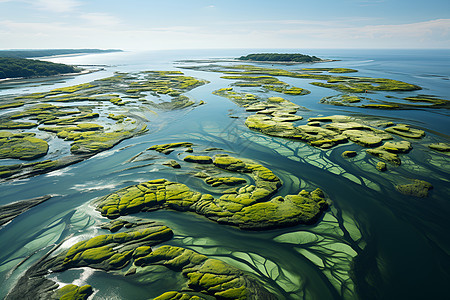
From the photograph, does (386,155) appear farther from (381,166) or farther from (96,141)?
(96,141)

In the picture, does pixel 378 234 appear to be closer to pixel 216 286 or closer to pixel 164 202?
pixel 216 286

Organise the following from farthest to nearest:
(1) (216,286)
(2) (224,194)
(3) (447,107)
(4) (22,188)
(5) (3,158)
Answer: (3) (447,107) → (5) (3,158) → (4) (22,188) → (2) (224,194) → (1) (216,286)

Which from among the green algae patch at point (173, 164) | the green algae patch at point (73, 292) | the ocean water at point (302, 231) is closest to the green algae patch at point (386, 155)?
the ocean water at point (302, 231)

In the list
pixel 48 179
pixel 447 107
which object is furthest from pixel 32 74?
pixel 447 107

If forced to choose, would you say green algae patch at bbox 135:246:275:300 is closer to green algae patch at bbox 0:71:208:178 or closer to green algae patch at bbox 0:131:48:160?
green algae patch at bbox 0:71:208:178

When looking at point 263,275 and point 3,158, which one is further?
point 3,158

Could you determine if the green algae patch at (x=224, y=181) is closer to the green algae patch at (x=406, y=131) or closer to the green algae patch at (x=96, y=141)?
the green algae patch at (x=96, y=141)

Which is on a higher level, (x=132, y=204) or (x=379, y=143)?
(x=379, y=143)
